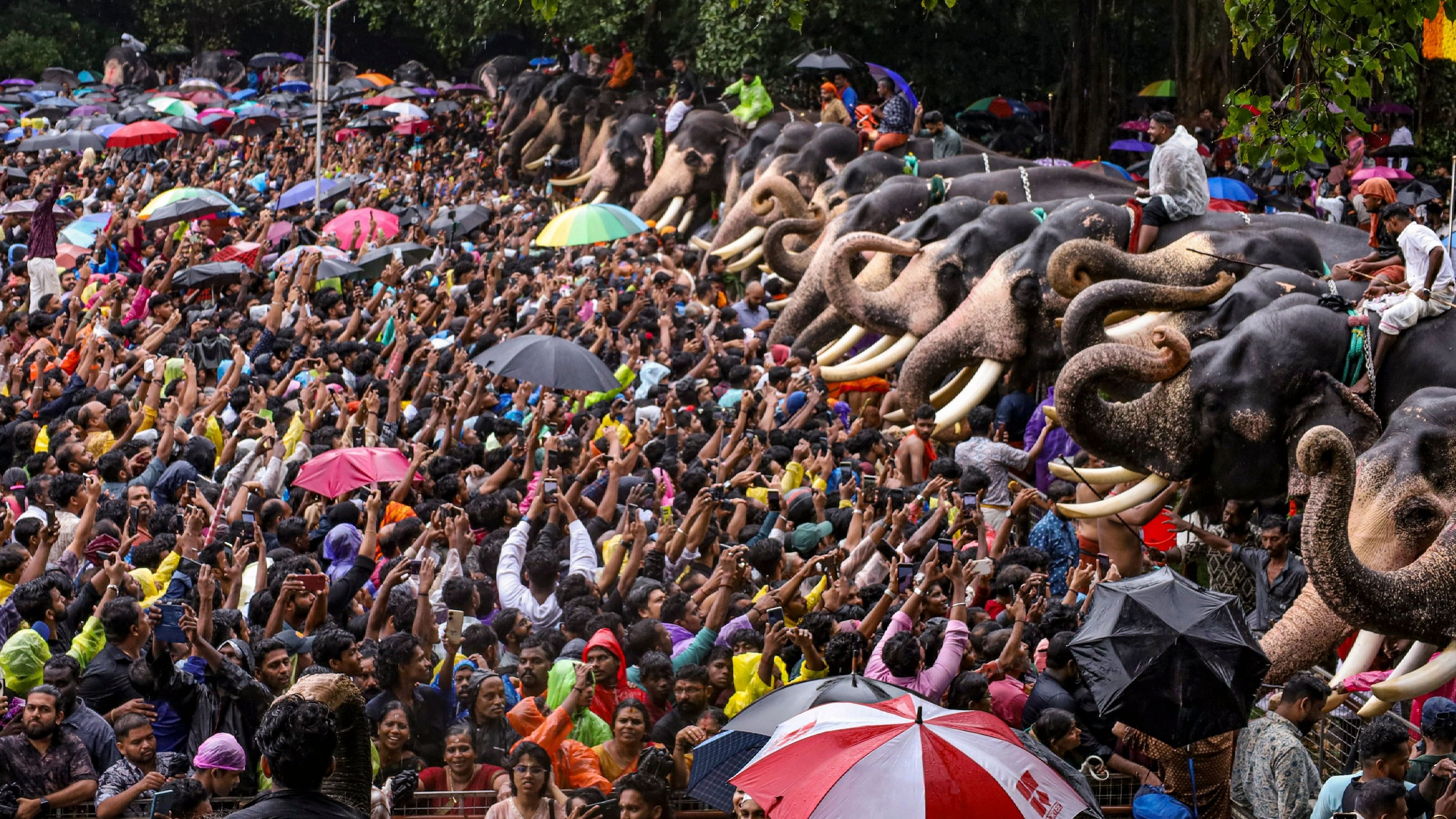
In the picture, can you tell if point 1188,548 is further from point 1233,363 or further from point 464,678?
point 464,678

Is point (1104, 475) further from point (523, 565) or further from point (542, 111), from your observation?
point (542, 111)

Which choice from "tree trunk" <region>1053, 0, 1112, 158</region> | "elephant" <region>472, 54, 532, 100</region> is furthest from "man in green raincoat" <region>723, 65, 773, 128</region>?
"elephant" <region>472, 54, 532, 100</region>

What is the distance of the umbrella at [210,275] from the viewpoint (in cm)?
1335

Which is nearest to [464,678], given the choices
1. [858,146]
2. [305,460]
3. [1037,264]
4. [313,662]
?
[313,662]

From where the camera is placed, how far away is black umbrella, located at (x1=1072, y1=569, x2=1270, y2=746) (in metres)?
5.46

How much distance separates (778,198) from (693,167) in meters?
3.25

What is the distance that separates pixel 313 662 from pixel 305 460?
119 inches

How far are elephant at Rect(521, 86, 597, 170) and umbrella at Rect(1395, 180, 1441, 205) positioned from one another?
34.1ft

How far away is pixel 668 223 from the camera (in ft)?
59.1

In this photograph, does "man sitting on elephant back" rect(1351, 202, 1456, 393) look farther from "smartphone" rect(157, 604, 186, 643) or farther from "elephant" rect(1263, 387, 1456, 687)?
"smartphone" rect(157, 604, 186, 643)

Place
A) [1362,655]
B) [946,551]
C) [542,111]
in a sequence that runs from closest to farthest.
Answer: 1. [1362,655]
2. [946,551]
3. [542,111]

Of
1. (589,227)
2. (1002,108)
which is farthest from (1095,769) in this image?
(1002,108)

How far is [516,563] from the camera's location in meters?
7.17

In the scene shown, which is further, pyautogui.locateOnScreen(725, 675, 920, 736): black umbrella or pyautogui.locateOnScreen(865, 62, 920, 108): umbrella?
pyautogui.locateOnScreen(865, 62, 920, 108): umbrella
